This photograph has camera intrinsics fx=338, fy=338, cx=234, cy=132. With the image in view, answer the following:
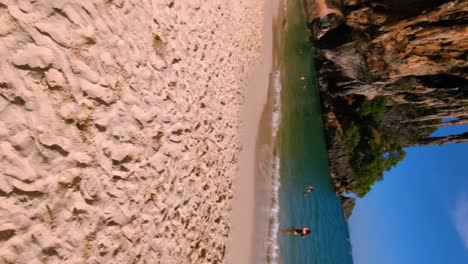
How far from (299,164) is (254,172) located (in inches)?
263

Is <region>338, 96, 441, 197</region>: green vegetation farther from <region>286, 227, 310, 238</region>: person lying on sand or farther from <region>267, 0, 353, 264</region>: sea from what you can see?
<region>286, 227, 310, 238</region>: person lying on sand

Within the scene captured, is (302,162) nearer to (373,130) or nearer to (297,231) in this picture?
(297,231)

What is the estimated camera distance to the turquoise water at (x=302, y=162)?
14.5m

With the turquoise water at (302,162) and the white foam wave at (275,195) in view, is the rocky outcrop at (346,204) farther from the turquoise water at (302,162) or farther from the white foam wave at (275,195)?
the white foam wave at (275,195)

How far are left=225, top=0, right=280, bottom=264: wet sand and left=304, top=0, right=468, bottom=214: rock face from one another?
5.41m

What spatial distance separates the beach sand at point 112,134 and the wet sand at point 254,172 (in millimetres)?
902

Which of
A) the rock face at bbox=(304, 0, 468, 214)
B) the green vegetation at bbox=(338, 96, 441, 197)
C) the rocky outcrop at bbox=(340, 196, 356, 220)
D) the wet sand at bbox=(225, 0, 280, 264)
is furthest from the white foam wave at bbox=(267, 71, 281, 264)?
the rocky outcrop at bbox=(340, 196, 356, 220)

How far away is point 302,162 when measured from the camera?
18.3 meters

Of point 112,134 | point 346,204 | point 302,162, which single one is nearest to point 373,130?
point 302,162

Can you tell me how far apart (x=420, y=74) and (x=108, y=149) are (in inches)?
616

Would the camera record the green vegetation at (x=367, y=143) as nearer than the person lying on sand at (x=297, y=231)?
No

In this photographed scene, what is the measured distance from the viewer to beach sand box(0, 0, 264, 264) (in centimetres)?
379

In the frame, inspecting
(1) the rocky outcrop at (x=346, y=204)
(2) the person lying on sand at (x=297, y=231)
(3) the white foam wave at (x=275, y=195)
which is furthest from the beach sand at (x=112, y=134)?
(1) the rocky outcrop at (x=346, y=204)

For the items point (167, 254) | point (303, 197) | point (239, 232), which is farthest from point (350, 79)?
point (167, 254)
